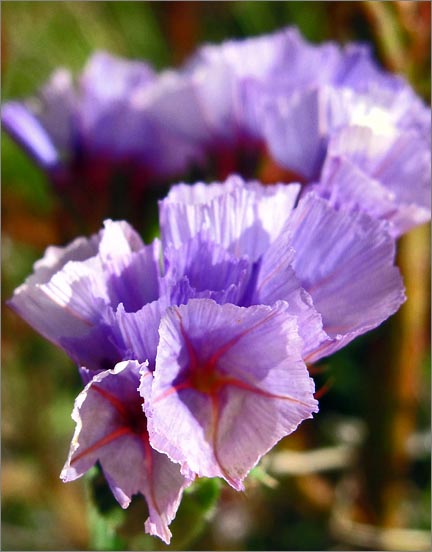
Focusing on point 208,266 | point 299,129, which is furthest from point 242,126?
point 208,266

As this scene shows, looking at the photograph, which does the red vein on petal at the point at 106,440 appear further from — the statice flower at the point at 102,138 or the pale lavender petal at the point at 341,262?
the statice flower at the point at 102,138

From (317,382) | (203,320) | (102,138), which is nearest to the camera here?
(203,320)

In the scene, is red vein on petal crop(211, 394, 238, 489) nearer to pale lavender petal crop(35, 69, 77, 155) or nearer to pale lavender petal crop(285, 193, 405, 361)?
pale lavender petal crop(285, 193, 405, 361)

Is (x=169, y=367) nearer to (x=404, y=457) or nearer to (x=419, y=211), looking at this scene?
(x=419, y=211)

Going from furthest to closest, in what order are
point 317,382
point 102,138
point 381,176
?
point 317,382 → point 102,138 → point 381,176

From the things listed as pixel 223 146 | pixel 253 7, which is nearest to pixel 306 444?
pixel 223 146

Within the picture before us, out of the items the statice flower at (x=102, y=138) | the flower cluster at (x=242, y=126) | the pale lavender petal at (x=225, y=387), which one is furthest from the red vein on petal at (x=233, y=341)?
the statice flower at (x=102, y=138)

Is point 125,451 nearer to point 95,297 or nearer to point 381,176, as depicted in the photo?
point 95,297
